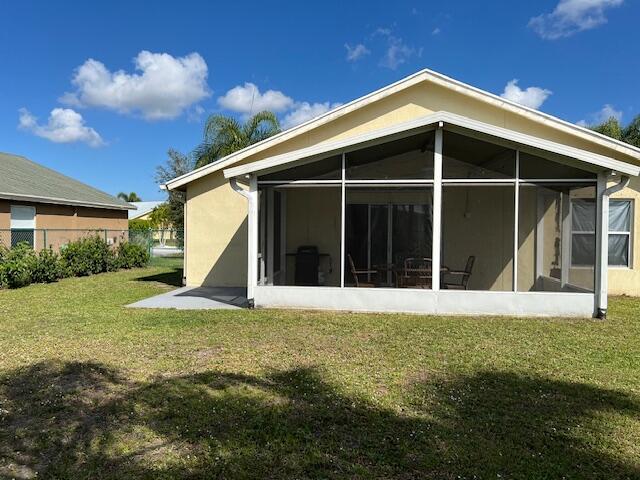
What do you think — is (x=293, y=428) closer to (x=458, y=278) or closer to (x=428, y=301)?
(x=428, y=301)

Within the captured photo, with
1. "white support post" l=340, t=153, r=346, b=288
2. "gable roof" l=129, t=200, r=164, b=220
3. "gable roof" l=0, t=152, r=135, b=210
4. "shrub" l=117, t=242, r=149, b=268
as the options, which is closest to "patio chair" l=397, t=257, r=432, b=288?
"white support post" l=340, t=153, r=346, b=288

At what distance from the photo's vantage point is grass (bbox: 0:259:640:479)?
3342 millimetres

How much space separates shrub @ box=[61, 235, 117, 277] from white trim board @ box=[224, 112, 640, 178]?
30.2ft

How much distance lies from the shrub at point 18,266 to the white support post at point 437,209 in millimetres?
11016

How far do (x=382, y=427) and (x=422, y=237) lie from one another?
19.6 ft

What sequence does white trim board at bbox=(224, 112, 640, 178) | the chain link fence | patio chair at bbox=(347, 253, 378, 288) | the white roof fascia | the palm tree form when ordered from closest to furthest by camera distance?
white trim board at bbox=(224, 112, 640, 178) → patio chair at bbox=(347, 253, 378, 288) → the white roof fascia → the chain link fence → the palm tree

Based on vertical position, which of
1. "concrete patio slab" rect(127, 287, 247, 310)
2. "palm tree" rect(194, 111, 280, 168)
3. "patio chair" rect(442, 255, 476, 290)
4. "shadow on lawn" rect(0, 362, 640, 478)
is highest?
"palm tree" rect(194, 111, 280, 168)

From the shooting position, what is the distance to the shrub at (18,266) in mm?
12266

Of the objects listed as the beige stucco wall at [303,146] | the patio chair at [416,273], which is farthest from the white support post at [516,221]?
the beige stucco wall at [303,146]

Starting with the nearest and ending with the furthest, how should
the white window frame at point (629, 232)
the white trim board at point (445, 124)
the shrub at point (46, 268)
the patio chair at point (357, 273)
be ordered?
the white trim board at point (445, 124)
the patio chair at point (357, 273)
the white window frame at point (629, 232)
the shrub at point (46, 268)

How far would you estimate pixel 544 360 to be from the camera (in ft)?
19.0

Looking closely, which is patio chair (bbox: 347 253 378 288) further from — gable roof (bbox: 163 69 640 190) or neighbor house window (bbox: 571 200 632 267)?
neighbor house window (bbox: 571 200 632 267)

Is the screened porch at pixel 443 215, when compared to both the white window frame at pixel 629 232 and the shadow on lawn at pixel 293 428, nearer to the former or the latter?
the white window frame at pixel 629 232

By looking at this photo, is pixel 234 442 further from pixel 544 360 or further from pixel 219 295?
pixel 219 295
